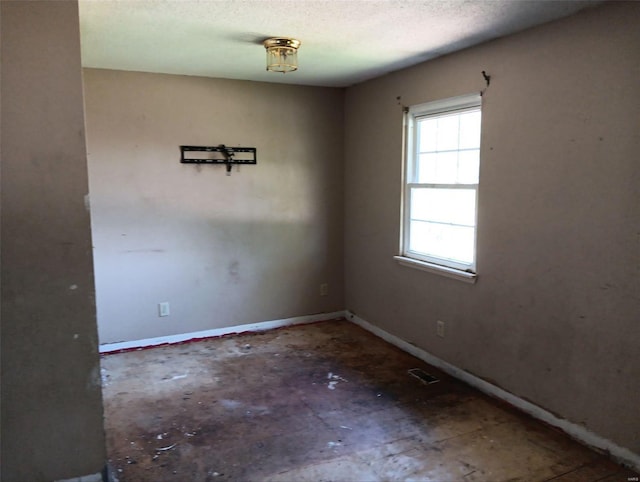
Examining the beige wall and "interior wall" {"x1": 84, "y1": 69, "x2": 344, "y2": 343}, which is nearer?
the beige wall

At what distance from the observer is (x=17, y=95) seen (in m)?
→ 1.96

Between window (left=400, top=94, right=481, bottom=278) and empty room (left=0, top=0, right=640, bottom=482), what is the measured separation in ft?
0.08

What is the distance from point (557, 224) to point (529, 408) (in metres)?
1.13

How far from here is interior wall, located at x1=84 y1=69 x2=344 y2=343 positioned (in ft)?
12.7

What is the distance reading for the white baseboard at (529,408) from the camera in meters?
2.37

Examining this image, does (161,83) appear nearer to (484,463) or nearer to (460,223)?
(460,223)

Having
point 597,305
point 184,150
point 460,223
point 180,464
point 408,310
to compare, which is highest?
point 184,150

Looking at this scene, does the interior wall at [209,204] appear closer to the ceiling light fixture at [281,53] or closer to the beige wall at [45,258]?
the ceiling light fixture at [281,53]

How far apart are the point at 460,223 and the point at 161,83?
268cm

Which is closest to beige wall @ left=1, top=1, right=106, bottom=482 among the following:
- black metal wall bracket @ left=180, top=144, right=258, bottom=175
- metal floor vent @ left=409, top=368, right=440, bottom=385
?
black metal wall bracket @ left=180, top=144, right=258, bottom=175

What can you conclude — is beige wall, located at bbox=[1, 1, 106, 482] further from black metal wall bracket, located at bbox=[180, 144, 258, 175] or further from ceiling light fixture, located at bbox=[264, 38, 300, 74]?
black metal wall bracket, located at bbox=[180, 144, 258, 175]

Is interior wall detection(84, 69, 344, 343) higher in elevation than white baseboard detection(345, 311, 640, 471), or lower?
higher

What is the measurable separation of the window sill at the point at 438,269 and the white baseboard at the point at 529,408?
67 centimetres

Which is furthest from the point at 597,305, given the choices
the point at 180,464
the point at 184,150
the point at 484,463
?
the point at 184,150
